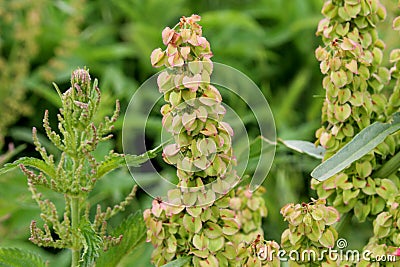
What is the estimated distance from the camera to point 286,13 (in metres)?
2.31

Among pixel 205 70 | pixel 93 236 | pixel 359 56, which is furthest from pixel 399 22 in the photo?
pixel 93 236

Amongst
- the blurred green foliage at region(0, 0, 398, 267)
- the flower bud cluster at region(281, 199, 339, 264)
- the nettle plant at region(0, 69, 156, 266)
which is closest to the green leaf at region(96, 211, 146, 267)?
the nettle plant at region(0, 69, 156, 266)

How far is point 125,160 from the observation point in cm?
53

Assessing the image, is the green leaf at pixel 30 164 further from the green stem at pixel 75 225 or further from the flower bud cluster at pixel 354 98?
the flower bud cluster at pixel 354 98

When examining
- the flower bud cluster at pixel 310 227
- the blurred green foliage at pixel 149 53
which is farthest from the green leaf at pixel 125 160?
the blurred green foliage at pixel 149 53

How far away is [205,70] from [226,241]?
14cm

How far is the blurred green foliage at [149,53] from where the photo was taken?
1.70 meters

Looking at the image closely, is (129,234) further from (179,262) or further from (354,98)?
(354,98)

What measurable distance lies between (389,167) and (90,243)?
0.26 m

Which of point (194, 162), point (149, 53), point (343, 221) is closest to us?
point (194, 162)

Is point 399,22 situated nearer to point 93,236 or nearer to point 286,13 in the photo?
point 93,236

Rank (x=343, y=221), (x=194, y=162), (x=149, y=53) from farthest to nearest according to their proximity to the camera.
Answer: (x=149, y=53), (x=343, y=221), (x=194, y=162)

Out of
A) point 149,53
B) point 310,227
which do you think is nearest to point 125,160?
point 310,227

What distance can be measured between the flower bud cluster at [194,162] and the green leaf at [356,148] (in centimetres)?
7
